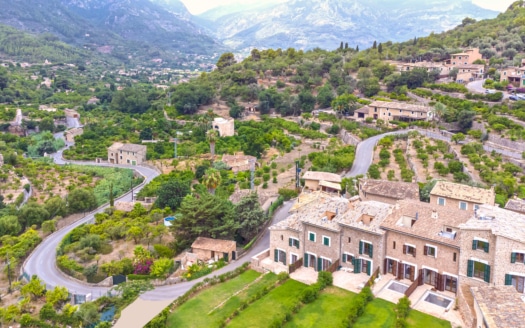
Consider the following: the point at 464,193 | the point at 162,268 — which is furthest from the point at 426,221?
the point at 162,268

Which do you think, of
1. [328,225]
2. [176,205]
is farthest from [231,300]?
[176,205]

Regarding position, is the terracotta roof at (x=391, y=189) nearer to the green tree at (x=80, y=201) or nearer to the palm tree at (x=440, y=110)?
the green tree at (x=80, y=201)

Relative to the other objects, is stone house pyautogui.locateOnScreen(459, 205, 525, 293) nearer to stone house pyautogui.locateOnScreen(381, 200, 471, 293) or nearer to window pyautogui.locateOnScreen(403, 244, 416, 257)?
stone house pyautogui.locateOnScreen(381, 200, 471, 293)

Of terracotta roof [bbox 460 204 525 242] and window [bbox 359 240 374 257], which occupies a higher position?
terracotta roof [bbox 460 204 525 242]

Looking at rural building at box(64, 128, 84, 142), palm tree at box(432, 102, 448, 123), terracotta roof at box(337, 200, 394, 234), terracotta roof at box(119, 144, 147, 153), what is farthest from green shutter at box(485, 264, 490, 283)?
rural building at box(64, 128, 84, 142)

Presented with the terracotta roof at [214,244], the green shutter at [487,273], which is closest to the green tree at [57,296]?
the terracotta roof at [214,244]

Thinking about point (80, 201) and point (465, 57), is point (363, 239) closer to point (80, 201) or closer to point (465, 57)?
point (80, 201)

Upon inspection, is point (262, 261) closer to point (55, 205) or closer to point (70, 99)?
point (55, 205)
